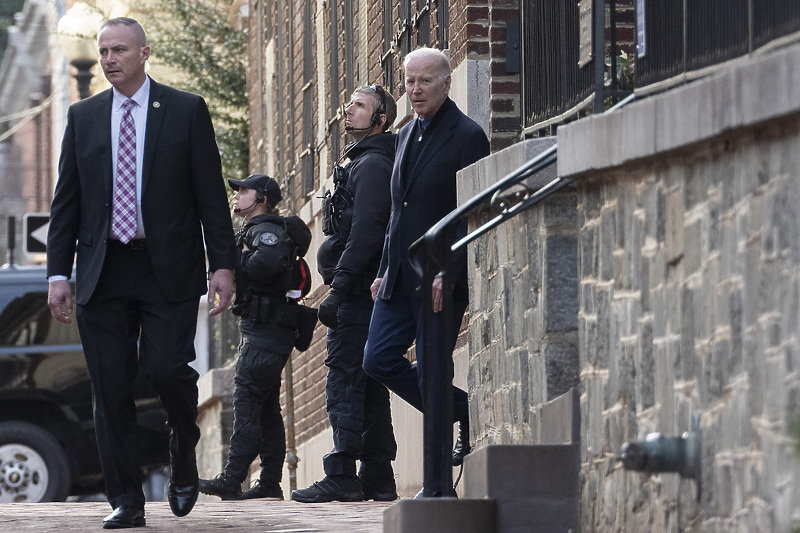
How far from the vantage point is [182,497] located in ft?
25.0

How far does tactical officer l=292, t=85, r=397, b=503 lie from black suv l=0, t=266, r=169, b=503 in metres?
3.68

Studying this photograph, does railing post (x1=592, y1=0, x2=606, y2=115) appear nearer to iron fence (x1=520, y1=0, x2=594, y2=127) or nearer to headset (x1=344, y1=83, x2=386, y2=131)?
iron fence (x1=520, y1=0, x2=594, y2=127)

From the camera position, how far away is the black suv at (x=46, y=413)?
13.0 metres

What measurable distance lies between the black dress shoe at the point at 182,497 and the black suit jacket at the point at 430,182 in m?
1.22

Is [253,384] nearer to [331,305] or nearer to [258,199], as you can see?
[258,199]

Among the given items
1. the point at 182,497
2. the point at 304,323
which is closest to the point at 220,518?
the point at 182,497

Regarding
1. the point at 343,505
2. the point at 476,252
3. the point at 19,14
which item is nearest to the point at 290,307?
the point at 343,505

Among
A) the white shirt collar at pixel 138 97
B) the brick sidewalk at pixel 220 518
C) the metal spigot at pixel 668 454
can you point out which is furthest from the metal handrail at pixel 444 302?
the white shirt collar at pixel 138 97

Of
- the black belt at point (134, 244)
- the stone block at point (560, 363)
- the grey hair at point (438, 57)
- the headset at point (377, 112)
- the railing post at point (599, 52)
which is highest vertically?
the headset at point (377, 112)

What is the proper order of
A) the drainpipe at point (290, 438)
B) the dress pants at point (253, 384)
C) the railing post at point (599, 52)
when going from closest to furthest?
the railing post at point (599, 52) < the dress pants at point (253, 384) < the drainpipe at point (290, 438)

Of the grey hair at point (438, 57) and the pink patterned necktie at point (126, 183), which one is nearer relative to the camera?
the pink patterned necktie at point (126, 183)

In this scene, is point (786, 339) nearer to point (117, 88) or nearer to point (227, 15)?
point (117, 88)

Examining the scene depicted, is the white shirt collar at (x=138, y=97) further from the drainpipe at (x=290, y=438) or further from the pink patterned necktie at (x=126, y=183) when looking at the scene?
the drainpipe at (x=290, y=438)

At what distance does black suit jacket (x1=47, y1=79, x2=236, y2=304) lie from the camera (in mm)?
7305
